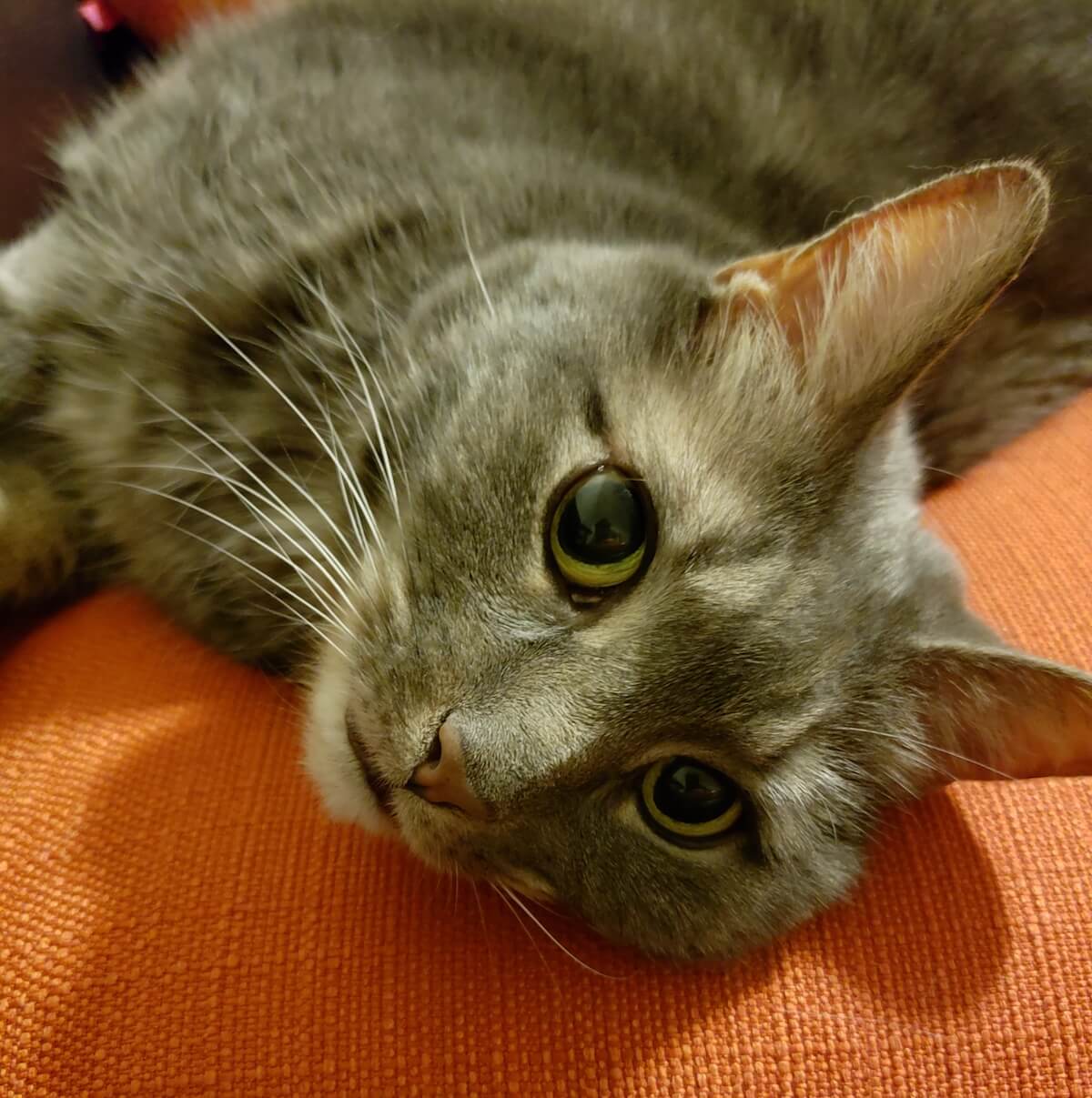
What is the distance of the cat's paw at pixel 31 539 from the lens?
106cm

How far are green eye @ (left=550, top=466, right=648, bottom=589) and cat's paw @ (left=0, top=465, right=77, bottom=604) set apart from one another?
610mm

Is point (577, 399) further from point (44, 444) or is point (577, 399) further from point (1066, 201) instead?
point (1066, 201)

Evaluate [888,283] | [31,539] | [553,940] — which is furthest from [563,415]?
[31,539]

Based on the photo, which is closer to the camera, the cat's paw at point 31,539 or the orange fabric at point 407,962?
the orange fabric at point 407,962

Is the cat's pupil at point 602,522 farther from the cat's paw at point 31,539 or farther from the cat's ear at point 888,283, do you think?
the cat's paw at point 31,539

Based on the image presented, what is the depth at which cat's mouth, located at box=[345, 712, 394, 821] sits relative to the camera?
2.66 ft

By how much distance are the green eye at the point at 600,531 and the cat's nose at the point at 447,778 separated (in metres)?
0.17

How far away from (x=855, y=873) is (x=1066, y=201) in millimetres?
1070

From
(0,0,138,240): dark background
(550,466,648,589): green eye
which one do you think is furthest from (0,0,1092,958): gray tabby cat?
(0,0,138,240): dark background

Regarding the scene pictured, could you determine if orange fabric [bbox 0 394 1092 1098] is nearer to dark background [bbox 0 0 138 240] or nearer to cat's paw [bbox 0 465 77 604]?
cat's paw [bbox 0 465 77 604]

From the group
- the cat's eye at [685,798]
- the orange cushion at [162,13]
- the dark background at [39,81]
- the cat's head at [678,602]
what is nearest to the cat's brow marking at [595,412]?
the cat's head at [678,602]

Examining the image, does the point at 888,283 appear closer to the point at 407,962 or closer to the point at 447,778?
the point at 447,778

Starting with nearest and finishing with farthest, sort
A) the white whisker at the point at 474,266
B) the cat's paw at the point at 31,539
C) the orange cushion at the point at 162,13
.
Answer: the white whisker at the point at 474,266, the cat's paw at the point at 31,539, the orange cushion at the point at 162,13

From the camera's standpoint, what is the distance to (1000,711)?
36.3 inches
